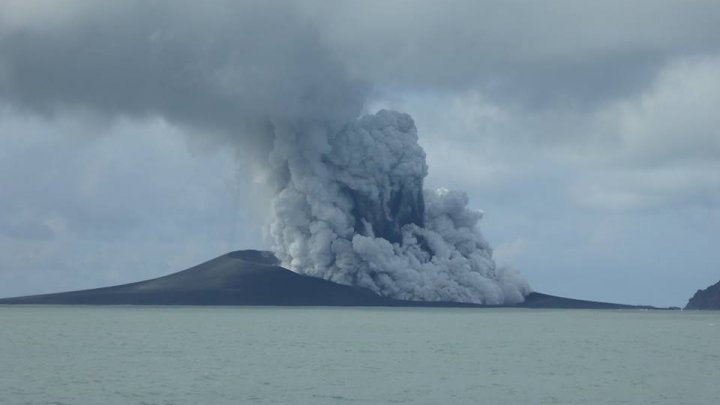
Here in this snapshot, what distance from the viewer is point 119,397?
61969 mm

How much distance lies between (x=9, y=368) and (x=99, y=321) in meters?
90.3

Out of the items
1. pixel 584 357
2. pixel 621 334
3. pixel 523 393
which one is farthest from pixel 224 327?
pixel 523 393

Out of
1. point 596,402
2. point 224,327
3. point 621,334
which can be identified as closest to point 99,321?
point 224,327

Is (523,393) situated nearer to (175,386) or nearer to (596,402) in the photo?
(596,402)

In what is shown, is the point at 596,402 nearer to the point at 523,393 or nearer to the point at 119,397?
the point at 523,393

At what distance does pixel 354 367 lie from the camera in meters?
81.1

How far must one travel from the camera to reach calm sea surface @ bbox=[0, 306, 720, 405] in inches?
2516

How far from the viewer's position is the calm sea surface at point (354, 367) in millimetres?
63906

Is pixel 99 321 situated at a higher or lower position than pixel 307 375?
higher

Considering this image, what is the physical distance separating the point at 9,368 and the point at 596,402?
123ft

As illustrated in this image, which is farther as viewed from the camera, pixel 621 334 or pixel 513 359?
pixel 621 334

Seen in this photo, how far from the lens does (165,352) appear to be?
95.1 meters

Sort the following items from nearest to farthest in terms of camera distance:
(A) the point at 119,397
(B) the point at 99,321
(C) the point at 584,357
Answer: (A) the point at 119,397 < (C) the point at 584,357 < (B) the point at 99,321

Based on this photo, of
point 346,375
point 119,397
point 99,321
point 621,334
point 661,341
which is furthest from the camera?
point 99,321
